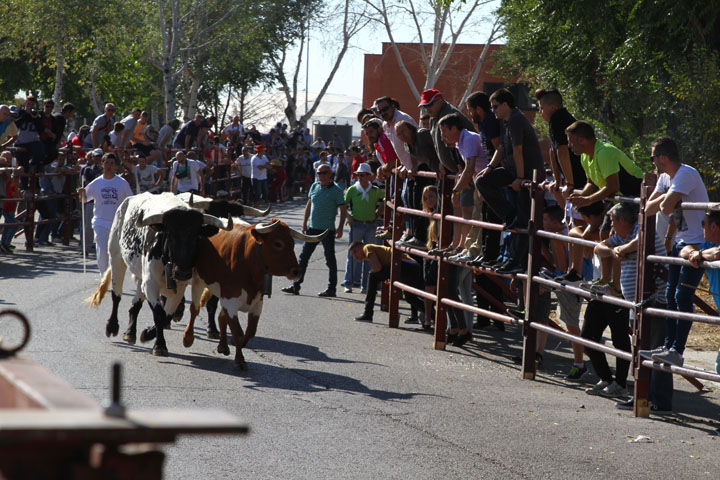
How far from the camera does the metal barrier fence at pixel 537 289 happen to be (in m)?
8.09

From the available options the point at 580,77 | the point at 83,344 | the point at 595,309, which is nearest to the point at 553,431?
the point at 595,309

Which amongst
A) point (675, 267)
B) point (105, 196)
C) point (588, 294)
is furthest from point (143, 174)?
point (675, 267)

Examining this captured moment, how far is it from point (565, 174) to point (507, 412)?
8.50 feet

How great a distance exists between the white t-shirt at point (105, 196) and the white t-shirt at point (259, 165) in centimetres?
1676

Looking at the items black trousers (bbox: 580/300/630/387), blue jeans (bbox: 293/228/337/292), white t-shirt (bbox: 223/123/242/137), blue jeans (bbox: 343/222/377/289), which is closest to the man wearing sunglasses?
blue jeans (bbox: 293/228/337/292)

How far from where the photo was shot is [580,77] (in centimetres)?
2094

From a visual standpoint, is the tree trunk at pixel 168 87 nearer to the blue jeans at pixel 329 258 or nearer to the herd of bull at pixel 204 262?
the blue jeans at pixel 329 258

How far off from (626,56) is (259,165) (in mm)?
16319

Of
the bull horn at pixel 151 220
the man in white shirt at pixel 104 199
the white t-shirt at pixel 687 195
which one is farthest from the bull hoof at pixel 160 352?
the white t-shirt at pixel 687 195

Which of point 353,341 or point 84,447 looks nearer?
point 84,447

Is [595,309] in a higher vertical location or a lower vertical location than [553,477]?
higher

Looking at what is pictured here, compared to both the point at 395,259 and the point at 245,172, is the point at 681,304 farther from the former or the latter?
the point at 245,172

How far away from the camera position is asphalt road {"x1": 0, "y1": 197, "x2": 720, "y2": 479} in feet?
21.7

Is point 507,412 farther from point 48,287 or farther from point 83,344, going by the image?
point 48,287
